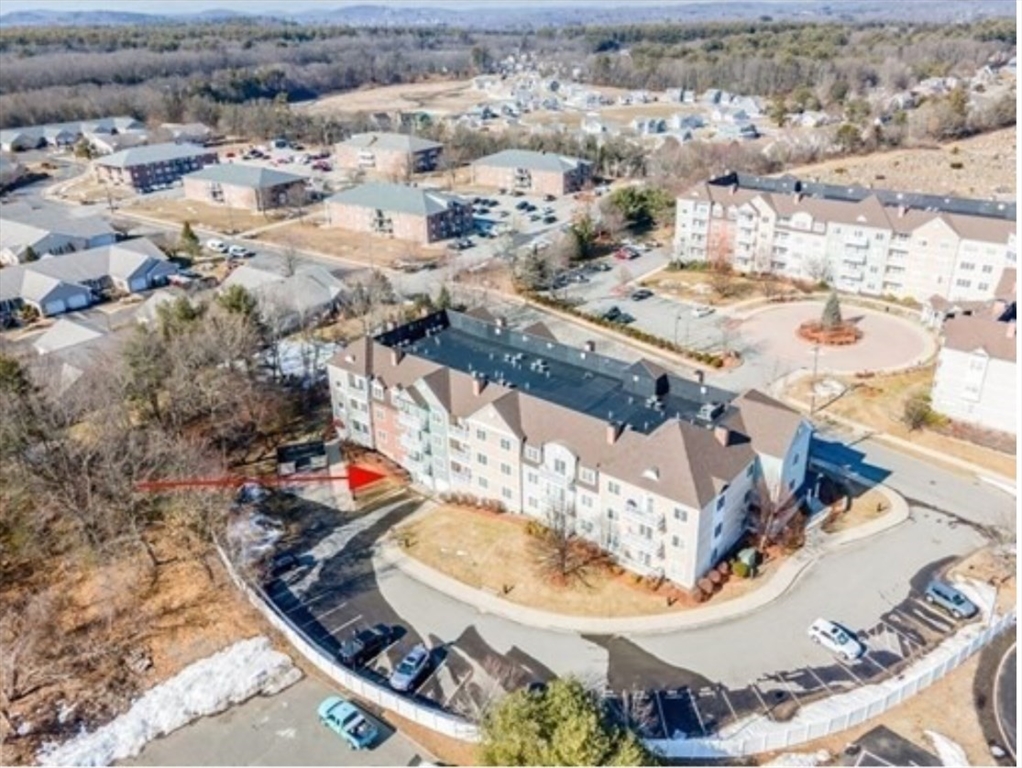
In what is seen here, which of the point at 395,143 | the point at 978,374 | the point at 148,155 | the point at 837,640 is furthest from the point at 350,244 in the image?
the point at 837,640

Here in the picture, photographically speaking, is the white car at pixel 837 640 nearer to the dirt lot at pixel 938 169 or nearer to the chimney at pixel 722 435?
the chimney at pixel 722 435

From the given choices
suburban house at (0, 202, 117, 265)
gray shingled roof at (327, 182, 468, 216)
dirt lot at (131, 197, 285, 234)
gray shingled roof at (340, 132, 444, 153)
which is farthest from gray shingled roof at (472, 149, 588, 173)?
suburban house at (0, 202, 117, 265)

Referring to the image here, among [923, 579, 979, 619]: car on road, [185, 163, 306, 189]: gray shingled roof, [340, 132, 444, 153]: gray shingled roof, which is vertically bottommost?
[923, 579, 979, 619]: car on road

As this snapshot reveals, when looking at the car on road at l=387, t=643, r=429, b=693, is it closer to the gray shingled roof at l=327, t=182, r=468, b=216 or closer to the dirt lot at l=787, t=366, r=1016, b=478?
the dirt lot at l=787, t=366, r=1016, b=478

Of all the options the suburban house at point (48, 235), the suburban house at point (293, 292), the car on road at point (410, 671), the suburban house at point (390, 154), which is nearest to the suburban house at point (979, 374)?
the car on road at point (410, 671)

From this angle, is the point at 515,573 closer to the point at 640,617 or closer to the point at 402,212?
the point at 640,617

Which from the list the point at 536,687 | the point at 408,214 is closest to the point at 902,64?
the point at 408,214
